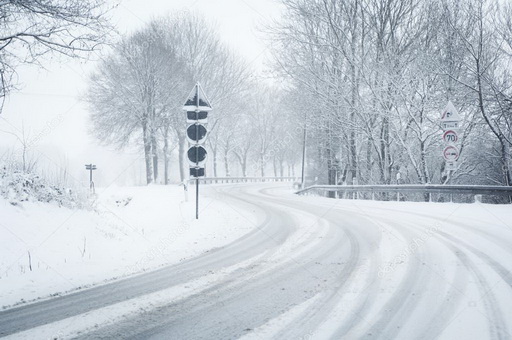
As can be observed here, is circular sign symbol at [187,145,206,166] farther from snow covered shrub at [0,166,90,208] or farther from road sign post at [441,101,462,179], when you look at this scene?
road sign post at [441,101,462,179]

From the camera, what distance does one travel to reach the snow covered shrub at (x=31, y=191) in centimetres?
682

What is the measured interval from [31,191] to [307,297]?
6816 mm

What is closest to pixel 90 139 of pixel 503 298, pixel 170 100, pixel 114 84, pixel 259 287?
pixel 114 84

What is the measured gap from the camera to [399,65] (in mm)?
15734

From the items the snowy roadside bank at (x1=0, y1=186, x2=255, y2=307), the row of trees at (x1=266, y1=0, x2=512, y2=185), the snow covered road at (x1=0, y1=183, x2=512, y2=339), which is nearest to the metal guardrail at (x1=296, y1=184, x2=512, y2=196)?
the row of trees at (x1=266, y1=0, x2=512, y2=185)

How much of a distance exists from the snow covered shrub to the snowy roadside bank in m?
0.22

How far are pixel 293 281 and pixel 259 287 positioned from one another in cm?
46

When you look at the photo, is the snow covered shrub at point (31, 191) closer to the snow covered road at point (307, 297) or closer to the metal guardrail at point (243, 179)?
the snow covered road at point (307, 297)

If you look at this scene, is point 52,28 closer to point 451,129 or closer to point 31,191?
point 31,191

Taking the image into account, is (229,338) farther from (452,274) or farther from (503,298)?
(452,274)

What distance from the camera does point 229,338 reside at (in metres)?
2.63

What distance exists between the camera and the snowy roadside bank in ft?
14.7

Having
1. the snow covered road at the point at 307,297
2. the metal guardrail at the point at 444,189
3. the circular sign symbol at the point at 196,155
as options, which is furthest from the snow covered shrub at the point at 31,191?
the metal guardrail at the point at 444,189

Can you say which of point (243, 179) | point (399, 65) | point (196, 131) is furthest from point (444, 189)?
point (243, 179)
